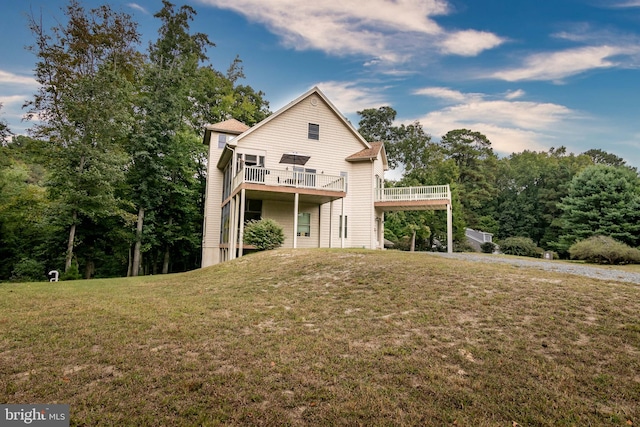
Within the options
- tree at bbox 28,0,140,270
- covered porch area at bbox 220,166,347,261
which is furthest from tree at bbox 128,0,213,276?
covered porch area at bbox 220,166,347,261

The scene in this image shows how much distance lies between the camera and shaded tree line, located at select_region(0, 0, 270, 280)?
1814cm

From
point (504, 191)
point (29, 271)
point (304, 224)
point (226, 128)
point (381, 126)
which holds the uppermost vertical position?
point (381, 126)

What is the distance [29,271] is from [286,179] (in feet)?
48.8

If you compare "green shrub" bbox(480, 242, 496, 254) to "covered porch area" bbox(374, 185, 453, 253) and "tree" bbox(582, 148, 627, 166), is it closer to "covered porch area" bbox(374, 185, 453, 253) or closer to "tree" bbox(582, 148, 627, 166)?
"covered porch area" bbox(374, 185, 453, 253)

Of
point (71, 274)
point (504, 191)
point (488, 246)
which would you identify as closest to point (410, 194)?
point (488, 246)

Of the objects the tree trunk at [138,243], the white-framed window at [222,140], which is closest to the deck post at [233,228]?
the white-framed window at [222,140]

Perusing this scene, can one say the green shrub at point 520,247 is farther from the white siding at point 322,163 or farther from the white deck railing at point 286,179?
the white deck railing at point 286,179

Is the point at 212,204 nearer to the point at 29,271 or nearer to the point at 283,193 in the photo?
the point at 283,193

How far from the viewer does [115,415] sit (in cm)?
329

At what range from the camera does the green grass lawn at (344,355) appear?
3.45 meters

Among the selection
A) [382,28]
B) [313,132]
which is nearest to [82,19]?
[313,132]

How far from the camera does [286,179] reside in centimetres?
1764

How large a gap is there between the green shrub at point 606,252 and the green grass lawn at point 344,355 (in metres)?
12.5

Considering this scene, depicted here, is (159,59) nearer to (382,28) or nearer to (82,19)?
(82,19)
